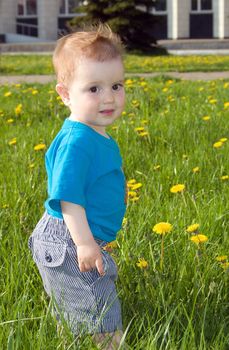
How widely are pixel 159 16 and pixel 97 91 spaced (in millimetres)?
33540

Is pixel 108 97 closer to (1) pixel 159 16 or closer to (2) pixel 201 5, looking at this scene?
(1) pixel 159 16

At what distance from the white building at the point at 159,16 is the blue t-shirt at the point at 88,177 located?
32.1m

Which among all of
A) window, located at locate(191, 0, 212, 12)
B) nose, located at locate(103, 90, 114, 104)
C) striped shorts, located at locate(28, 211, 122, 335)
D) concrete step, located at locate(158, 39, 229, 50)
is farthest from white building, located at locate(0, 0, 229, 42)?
striped shorts, located at locate(28, 211, 122, 335)

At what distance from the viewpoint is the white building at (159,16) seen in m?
33.9

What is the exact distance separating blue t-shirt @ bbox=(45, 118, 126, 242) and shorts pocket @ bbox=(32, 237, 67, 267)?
97mm

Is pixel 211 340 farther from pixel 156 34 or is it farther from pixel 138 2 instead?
pixel 156 34

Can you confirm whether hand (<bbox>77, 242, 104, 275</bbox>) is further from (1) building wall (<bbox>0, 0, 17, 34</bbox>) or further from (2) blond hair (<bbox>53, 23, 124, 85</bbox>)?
(1) building wall (<bbox>0, 0, 17, 34</bbox>)

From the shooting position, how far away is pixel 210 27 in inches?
1352

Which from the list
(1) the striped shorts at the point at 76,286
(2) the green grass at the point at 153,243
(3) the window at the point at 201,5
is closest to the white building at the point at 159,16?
(3) the window at the point at 201,5

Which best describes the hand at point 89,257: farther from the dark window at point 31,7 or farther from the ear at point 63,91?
the dark window at point 31,7

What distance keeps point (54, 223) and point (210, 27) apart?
33.4 m

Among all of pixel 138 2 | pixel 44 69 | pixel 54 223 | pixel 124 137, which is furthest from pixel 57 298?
pixel 138 2

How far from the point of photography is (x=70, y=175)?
1953mm

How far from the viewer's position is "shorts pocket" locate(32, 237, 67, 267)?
2.01 meters
